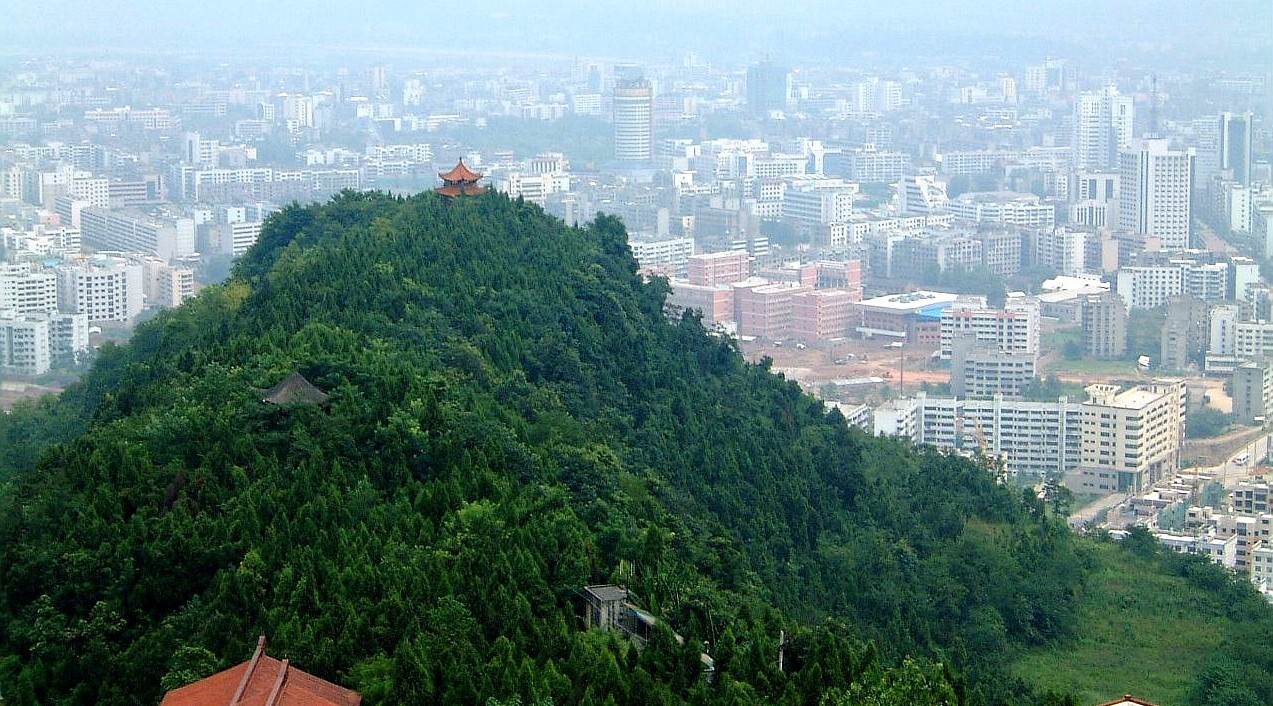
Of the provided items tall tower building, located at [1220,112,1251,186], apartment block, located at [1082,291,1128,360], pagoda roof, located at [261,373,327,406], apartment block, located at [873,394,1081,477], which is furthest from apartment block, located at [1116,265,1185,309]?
pagoda roof, located at [261,373,327,406]

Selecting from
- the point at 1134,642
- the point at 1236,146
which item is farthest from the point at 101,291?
the point at 1236,146

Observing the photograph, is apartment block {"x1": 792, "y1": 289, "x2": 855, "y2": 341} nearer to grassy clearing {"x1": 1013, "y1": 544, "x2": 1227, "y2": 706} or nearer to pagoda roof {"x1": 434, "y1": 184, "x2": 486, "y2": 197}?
pagoda roof {"x1": 434, "y1": 184, "x2": 486, "y2": 197}

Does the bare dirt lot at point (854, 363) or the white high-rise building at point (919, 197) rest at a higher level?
the white high-rise building at point (919, 197)

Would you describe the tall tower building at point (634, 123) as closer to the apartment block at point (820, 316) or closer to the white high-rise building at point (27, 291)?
the apartment block at point (820, 316)

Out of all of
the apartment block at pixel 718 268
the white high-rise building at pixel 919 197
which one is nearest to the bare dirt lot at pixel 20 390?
the apartment block at pixel 718 268

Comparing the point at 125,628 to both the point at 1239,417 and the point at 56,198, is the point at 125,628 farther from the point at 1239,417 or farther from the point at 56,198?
the point at 56,198

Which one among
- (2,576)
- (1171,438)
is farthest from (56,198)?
(2,576)

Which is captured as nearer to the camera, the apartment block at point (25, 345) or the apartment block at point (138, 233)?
the apartment block at point (25, 345)
